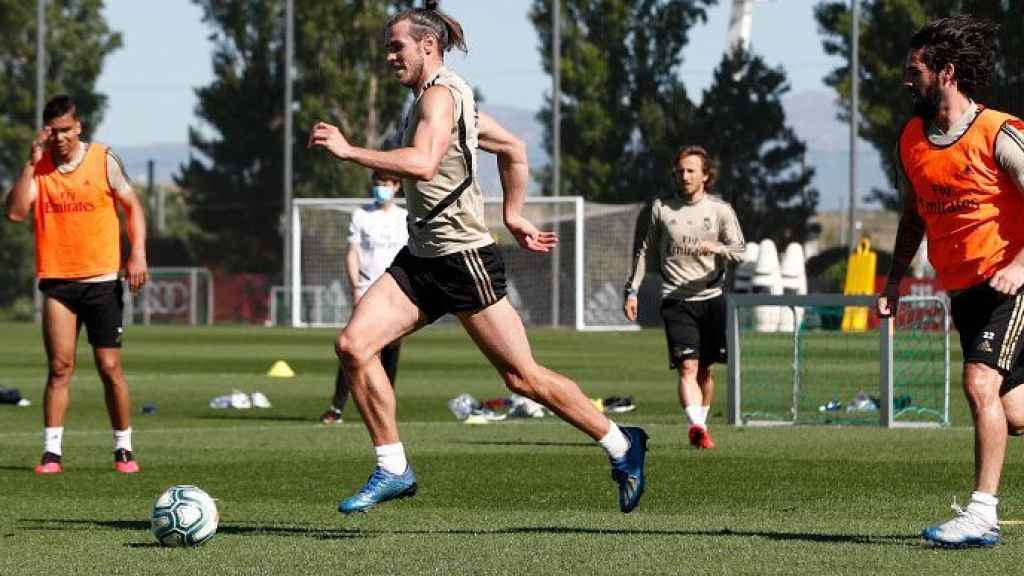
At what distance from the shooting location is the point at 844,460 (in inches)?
529

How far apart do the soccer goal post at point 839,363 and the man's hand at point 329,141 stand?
8.64 metres

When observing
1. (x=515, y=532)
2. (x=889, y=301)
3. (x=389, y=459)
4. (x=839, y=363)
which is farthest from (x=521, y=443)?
(x=889, y=301)

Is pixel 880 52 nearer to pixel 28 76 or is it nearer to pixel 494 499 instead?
pixel 28 76

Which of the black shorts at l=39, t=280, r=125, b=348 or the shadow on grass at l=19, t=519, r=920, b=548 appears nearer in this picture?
the shadow on grass at l=19, t=519, r=920, b=548

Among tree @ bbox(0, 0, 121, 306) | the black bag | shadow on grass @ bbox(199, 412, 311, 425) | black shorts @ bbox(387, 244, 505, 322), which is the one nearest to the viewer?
black shorts @ bbox(387, 244, 505, 322)

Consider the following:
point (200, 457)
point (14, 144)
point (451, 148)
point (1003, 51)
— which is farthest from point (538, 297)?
point (451, 148)

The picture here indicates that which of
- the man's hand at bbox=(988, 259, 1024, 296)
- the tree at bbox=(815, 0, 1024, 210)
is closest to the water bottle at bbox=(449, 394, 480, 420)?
the man's hand at bbox=(988, 259, 1024, 296)

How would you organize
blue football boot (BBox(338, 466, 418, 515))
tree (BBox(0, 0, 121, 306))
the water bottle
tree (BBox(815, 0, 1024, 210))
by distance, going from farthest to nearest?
1. tree (BBox(0, 0, 121, 306))
2. tree (BBox(815, 0, 1024, 210))
3. the water bottle
4. blue football boot (BBox(338, 466, 418, 515))

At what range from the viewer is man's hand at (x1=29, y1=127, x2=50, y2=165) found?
1252 cm

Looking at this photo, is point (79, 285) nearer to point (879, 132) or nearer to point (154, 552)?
point (154, 552)

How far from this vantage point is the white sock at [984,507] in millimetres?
8555

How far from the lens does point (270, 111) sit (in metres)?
80.6

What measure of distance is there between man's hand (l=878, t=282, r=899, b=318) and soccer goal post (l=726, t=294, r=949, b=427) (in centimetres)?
694

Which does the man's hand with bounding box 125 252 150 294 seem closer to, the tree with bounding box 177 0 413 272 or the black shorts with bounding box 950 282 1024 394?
the black shorts with bounding box 950 282 1024 394
